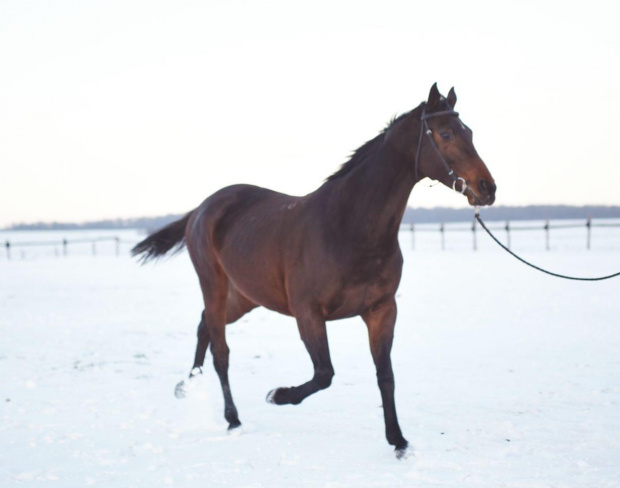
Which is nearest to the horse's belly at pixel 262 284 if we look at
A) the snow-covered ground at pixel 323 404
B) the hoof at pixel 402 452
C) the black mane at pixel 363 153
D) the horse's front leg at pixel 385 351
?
the horse's front leg at pixel 385 351

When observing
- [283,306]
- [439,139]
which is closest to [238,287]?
[283,306]

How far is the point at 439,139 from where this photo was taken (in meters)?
3.96

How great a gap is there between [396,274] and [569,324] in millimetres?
5776

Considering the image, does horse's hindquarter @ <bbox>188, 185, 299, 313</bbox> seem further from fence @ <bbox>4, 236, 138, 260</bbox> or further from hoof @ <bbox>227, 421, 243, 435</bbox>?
fence @ <bbox>4, 236, 138, 260</bbox>

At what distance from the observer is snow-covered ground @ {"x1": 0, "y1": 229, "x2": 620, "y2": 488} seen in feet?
12.9

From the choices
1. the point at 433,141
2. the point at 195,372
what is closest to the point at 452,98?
the point at 433,141

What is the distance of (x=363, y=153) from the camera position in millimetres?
4465

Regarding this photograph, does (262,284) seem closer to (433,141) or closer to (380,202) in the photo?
(380,202)

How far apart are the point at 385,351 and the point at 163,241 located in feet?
10.5

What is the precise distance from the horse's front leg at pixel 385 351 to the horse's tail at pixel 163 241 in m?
2.97

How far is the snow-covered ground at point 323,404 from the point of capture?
3930 millimetres

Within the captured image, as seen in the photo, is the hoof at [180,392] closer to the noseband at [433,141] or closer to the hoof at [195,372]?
the hoof at [195,372]

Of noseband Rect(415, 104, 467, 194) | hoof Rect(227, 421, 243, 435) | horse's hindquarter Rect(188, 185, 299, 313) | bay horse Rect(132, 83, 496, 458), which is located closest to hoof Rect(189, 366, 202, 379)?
horse's hindquarter Rect(188, 185, 299, 313)

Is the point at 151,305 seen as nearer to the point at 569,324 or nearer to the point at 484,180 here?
the point at 569,324
